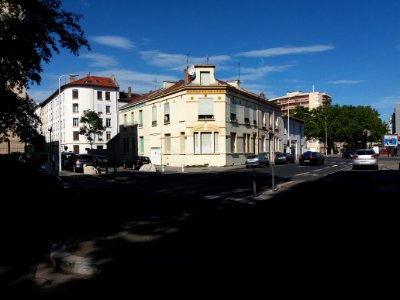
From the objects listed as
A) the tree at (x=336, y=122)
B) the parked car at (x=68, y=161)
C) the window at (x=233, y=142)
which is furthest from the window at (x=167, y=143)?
the tree at (x=336, y=122)

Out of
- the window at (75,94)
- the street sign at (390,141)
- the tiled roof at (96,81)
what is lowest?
the street sign at (390,141)

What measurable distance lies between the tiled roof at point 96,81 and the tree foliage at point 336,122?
48.4 m

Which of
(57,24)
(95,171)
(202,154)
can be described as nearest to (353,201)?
(57,24)

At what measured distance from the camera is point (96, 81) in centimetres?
7794

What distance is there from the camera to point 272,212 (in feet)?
31.3

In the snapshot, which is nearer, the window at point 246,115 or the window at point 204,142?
the window at point 204,142

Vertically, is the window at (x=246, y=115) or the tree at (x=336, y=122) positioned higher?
the tree at (x=336, y=122)

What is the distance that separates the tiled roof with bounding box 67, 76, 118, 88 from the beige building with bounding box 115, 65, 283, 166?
3207 cm

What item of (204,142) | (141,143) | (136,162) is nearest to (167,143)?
(204,142)

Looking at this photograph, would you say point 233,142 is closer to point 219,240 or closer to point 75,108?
point 219,240

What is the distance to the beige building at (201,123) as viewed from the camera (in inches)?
A: 1518

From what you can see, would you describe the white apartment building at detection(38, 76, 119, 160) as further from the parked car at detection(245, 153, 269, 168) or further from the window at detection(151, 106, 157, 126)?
the parked car at detection(245, 153, 269, 168)

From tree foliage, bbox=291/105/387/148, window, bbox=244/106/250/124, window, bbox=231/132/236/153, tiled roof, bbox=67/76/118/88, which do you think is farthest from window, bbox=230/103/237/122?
tree foliage, bbox=291/105/387/148

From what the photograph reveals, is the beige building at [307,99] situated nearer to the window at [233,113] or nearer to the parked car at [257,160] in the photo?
the window at [233,113]
